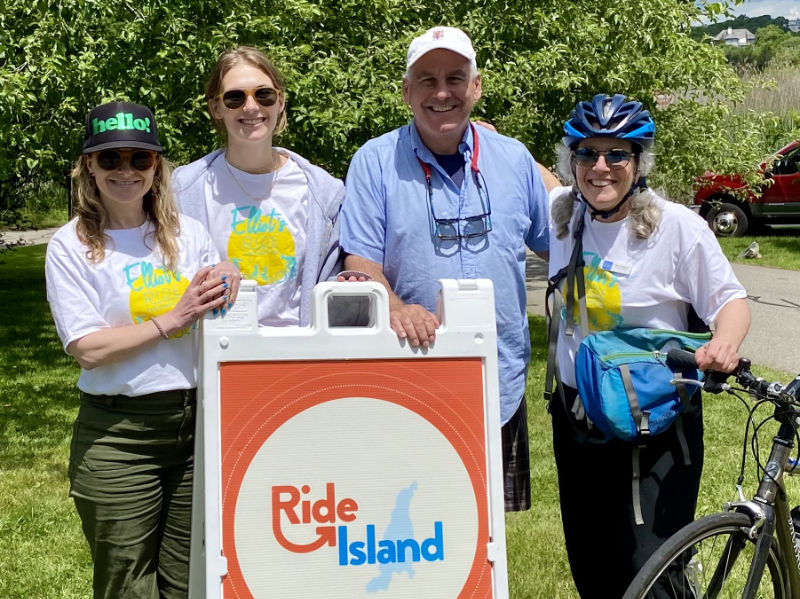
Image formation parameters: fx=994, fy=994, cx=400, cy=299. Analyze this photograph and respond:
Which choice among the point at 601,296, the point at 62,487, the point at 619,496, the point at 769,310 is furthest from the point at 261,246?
the point at 769,310

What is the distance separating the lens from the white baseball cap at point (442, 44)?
10.6 ft

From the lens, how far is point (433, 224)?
10.7 ft

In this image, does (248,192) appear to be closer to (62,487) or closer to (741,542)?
(741,542)

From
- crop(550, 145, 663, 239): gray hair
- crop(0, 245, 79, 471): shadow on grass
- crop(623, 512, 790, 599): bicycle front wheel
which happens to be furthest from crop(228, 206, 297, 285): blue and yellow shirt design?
crop(0, 245, 79, 471): shadow on grass

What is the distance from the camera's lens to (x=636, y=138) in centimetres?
311

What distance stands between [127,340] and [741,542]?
6.54ft

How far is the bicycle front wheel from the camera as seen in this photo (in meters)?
2.95

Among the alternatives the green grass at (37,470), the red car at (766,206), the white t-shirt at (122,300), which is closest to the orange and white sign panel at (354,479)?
the white t-shirt at (122,300)

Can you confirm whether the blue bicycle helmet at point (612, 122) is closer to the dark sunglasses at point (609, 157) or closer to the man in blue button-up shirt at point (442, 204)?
the dark sunglasses at point (609, 157)

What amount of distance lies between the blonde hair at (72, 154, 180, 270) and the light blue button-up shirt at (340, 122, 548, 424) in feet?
1.83

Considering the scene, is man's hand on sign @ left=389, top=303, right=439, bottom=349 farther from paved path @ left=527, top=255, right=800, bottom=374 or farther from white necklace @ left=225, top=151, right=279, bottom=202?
paved path @ left=527, top=255, right=800, bottom=374

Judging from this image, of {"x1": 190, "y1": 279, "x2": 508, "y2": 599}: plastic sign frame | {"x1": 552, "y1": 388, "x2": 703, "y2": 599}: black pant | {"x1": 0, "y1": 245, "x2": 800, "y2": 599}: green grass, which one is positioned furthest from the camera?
{"x1": 0, "y1": 245, "x2": 800, "y2": 599}: green grass

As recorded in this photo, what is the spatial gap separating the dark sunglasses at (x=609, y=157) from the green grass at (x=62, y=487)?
1.13m

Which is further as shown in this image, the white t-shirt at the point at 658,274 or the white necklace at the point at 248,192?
the white necklace at the point at 248,192
